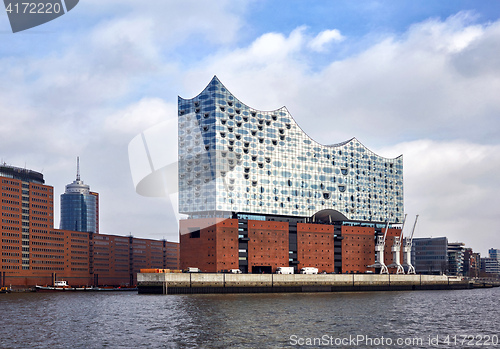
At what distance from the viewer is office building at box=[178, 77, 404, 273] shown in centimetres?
14062

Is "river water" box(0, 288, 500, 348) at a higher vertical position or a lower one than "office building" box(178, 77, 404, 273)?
lower

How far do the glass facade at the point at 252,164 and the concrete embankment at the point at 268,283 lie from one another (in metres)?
15.5

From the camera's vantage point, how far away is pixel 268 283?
140125mm

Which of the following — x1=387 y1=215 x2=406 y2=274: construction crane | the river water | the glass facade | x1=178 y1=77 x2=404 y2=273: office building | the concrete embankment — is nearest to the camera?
the river water

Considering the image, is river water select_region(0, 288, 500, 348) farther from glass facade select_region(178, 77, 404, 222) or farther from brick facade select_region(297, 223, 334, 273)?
brick facade select_region(297, 223, 334, 273)

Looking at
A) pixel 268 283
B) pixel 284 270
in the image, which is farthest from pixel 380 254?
pixel 268 283

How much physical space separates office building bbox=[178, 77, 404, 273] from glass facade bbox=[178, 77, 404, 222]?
23 cm

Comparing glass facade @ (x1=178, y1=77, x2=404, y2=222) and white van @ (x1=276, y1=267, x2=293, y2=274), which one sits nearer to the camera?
glass facade @ (x1=178, y1=77, x2=404, y2=222)

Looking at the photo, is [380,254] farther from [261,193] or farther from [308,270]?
[261,193]

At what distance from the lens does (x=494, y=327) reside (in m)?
68.3

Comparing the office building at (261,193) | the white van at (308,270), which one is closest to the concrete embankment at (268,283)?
the white van at (308,270)

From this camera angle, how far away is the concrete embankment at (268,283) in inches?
5172

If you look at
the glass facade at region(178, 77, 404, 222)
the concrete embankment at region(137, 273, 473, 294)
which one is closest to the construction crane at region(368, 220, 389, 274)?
the concrete embankment at region(137, 273, 473, 294)

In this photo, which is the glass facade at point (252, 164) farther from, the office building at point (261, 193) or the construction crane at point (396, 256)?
the construction crane at point (396, 256)
